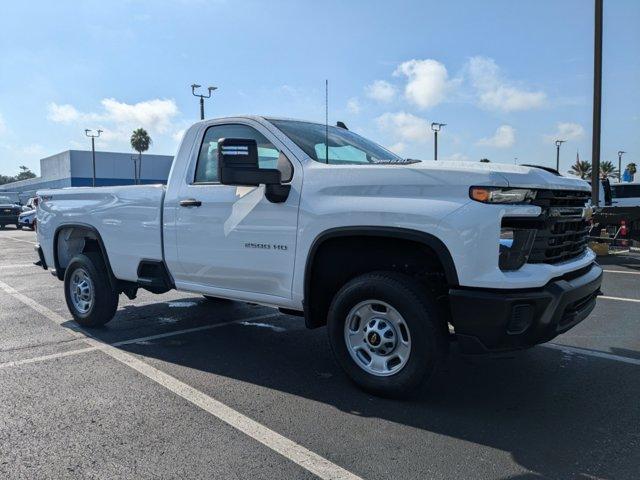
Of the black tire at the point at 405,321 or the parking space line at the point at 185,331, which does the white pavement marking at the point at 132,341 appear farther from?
the black tire at the point at 405,321

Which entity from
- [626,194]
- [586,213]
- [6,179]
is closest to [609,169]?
[626,194]

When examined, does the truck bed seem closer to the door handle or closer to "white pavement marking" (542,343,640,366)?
the door handle

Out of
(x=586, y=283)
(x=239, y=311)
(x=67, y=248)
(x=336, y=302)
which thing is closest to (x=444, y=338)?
(x=336, y=302)

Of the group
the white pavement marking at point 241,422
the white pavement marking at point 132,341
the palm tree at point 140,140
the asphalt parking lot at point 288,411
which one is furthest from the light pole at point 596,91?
the palm tree at point 140,140

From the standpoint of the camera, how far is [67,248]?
670cm

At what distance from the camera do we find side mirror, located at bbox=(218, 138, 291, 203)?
13.3 ft

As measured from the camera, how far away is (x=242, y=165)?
13.4 ft

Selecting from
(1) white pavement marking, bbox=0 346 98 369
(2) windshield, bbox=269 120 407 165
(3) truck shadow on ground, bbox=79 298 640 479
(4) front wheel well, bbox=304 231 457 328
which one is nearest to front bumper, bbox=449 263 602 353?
(4) front wheel well, bbox=304 231 457 328

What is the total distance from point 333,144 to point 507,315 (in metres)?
2.22

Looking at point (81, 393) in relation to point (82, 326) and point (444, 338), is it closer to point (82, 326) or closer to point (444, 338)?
point (82, 326)

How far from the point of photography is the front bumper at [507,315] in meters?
3.36

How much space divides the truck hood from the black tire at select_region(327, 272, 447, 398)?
81cm

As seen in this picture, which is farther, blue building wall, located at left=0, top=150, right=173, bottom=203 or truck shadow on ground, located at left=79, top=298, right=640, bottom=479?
blue building wall, located at left=0, top=150, right=173, bottom=203

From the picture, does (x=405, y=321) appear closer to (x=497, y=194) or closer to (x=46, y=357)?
(x=497, y=194)
